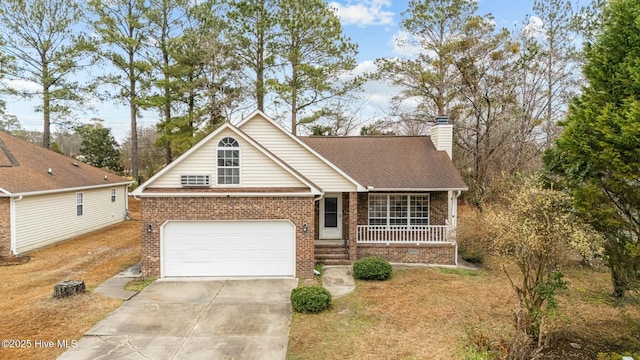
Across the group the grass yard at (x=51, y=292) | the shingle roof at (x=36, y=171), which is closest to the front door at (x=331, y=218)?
the grass yard at (x=51, y=292)

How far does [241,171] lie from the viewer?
1198 cm

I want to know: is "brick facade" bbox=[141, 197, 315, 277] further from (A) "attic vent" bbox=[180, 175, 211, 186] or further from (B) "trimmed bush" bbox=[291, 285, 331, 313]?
(B) "trimmed bush" bbox=[291, 285, 331, 313]

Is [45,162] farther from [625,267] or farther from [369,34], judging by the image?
[625,267]

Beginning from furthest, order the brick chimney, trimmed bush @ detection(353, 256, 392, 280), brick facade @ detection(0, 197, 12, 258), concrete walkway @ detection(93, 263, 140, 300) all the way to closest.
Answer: the brick chimney
brick facade @ detection(0, 197, 12, 258)
trimmed bush @ detection(353, 256, 392, 280)
concrete walkway @ detection(93, 263, 140, 300)

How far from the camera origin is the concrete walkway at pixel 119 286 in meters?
10.3

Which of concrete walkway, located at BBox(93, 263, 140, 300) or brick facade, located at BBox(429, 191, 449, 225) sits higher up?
brick facade, located at BBox(429, 191, 449, 225)

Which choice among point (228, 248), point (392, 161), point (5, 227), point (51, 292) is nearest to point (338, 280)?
point (228, 248)

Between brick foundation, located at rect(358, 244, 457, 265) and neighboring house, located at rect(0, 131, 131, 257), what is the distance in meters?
14.3

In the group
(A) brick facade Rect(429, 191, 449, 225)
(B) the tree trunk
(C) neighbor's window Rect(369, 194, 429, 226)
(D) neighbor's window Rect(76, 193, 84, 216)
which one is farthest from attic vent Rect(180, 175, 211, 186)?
(B) the tree trunk

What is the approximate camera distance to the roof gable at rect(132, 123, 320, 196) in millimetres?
11766

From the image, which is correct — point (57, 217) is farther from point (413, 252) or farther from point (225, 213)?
point (413, 252)

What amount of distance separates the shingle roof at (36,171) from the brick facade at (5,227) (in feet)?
1.87

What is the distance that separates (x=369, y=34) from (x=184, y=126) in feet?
49.7

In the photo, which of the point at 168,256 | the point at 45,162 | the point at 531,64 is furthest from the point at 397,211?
the point at 45,162
